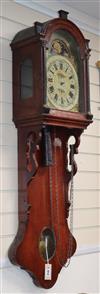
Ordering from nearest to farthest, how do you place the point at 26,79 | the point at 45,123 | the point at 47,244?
1. the point at 45,123
2. the point at 26,79
3. the point at 47,244

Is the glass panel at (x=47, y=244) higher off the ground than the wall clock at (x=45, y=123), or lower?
lower

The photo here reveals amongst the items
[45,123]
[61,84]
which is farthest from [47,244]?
[61,84]

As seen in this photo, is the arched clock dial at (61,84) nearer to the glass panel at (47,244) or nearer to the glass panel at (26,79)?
the glass panel at (26,79)

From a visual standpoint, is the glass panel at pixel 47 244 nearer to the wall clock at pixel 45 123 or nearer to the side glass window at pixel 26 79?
the wall clock at pixel 45 123

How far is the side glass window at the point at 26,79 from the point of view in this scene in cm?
201

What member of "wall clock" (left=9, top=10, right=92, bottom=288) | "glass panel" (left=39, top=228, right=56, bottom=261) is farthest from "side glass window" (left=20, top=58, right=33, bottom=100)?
"glass panel" (left=39, top=228, right=56, bottom=261)

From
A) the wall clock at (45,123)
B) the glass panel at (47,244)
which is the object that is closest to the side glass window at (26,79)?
the wall clock at (45,123)

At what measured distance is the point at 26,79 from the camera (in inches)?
80.7

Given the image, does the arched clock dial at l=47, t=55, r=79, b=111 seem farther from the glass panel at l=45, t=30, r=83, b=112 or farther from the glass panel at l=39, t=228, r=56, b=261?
the glass panel at l=39, t=228, r=56, b=261

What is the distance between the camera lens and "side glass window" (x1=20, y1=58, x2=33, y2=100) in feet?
6.59

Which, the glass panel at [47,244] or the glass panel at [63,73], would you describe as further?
the glass panel at [47,244]

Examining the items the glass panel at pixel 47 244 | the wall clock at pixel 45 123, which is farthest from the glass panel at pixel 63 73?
the glass panel at pixel 47 244

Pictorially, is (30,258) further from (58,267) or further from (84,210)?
(84,210)

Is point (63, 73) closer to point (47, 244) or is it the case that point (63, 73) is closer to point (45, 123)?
point (45, 123)
